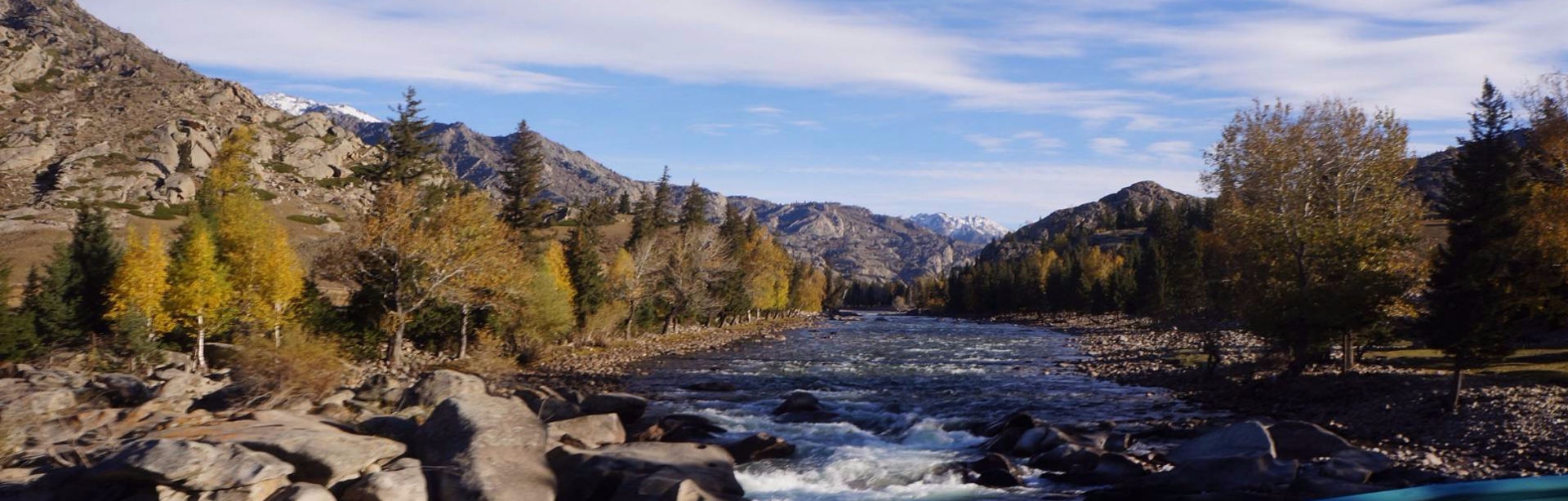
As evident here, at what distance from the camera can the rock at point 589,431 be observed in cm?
2002

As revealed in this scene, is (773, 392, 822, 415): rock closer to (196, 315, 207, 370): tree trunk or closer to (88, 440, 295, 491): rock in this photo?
(88, 440, 295, 491): rock

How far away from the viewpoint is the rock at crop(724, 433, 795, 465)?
20547 millimetres

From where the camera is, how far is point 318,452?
14.3 metres

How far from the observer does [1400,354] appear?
36188 millimetres

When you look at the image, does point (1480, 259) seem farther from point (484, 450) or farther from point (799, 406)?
point (484, 450)

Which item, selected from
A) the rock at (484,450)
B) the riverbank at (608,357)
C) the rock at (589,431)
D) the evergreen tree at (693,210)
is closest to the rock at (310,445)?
the rock at (484,450)

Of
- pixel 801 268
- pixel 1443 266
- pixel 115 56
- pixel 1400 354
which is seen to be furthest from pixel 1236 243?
pixel 115 56

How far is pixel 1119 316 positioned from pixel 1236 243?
7304 centimetres

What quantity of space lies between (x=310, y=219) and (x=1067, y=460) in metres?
111

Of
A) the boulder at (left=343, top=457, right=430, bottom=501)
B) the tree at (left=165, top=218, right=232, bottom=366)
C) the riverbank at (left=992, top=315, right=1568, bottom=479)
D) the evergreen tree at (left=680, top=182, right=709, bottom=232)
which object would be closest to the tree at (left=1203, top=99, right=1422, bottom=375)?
the riverbank at (left=992, top=315, right=1568, bottom=479)

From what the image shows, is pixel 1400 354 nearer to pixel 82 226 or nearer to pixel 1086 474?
pixel 1086 474

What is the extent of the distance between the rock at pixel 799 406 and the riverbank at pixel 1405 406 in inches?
516

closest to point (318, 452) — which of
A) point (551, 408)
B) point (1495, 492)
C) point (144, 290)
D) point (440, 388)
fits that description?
point (440, 388)

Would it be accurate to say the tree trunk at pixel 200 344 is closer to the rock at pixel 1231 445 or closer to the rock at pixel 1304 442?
the rock at pixel 1231 445
